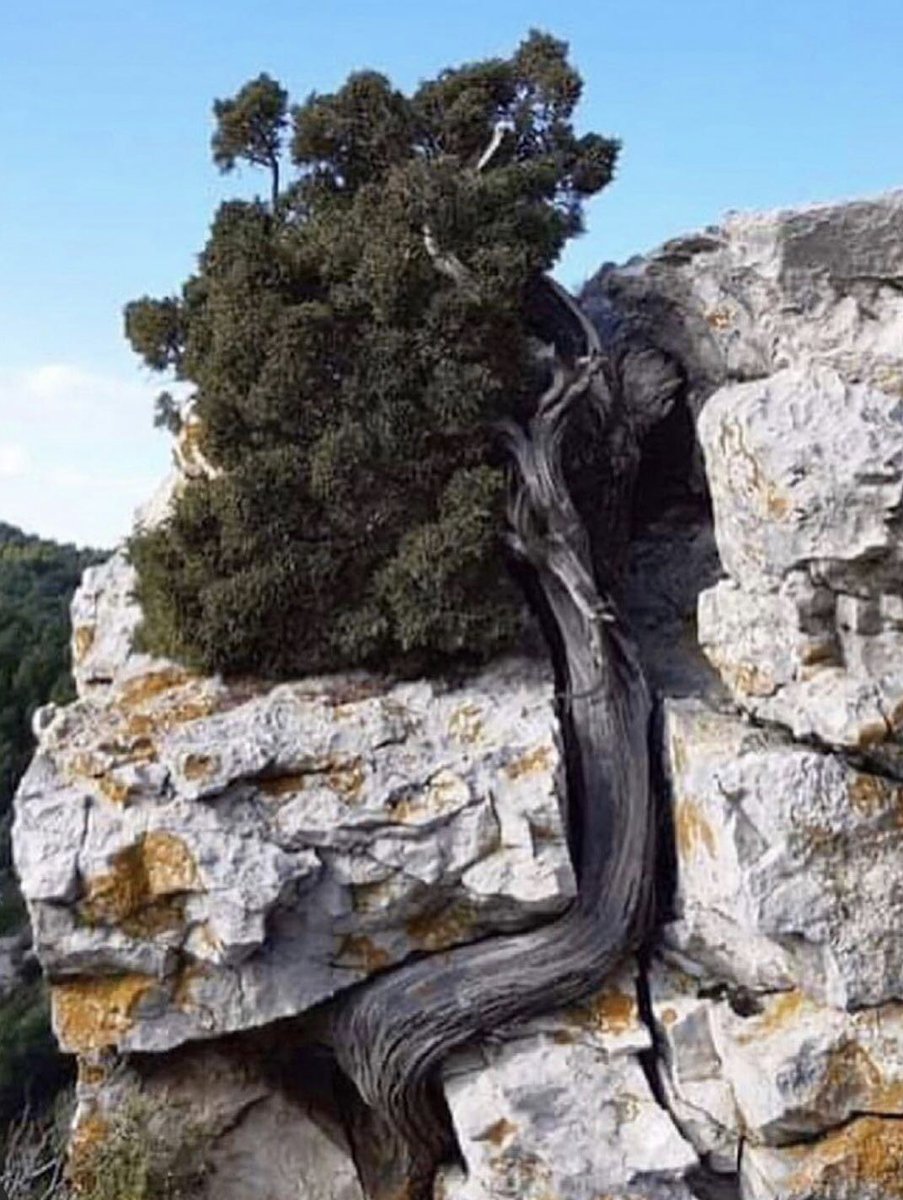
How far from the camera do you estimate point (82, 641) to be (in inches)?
296

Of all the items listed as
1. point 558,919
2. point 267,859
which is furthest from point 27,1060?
point 558,919

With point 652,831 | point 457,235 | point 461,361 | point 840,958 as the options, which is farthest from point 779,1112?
point 457,235

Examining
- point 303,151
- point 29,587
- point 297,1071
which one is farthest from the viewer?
point 29,587

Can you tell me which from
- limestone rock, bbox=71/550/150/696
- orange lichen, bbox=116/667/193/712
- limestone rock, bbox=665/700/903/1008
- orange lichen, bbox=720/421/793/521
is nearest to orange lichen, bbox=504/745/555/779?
limestone rock, bbox=665/700/903/1008

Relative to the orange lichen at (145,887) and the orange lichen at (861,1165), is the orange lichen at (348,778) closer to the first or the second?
the orange lichen at (145,887)

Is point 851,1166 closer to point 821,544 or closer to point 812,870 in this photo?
point 812,870

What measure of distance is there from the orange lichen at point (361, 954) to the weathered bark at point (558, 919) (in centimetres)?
10

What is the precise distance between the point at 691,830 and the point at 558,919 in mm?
762

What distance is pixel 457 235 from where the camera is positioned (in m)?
6.79

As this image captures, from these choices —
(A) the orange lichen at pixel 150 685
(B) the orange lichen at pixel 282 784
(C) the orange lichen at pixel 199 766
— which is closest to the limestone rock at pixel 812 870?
(B) the orange lichen at pixel 282 784

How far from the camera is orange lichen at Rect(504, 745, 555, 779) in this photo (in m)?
5.93

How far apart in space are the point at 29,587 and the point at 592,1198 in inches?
815

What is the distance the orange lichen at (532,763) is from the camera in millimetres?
5926

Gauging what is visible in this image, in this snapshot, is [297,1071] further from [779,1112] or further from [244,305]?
[244,305]
